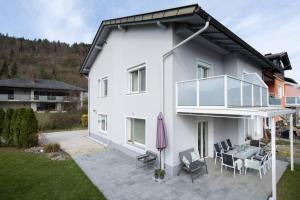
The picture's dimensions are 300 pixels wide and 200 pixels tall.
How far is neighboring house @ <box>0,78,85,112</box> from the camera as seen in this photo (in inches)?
1512

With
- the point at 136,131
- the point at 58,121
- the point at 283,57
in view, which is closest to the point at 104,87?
the point at 136,131

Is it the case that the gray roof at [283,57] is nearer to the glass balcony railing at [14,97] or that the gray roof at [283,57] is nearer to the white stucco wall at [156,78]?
the white stucco wall at [156,78]

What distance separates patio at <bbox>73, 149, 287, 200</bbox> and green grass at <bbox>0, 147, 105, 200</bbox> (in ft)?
1.67

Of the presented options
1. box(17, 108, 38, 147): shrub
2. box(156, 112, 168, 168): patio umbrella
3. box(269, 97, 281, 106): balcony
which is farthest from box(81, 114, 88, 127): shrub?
box(269, 97, 281, 106): balcony

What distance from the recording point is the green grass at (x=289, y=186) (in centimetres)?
632

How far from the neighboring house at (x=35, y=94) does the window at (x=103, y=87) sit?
23.5 metres

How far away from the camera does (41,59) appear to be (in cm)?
6712

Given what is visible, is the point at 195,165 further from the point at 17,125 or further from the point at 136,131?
the point at 17,125

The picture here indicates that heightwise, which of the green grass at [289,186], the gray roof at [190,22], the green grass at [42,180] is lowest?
the green grass at [289,186]

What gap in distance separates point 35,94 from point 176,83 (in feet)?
146

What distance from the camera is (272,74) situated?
18312 millimetres

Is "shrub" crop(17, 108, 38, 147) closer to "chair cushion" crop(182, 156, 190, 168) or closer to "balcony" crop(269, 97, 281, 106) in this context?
"chair cushion" crop(182, 156, 190, 168)

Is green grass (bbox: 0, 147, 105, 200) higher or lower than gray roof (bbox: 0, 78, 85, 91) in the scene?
lower

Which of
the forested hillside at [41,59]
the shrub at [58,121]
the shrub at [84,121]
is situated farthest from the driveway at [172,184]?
the forested hillside at [41,59]
